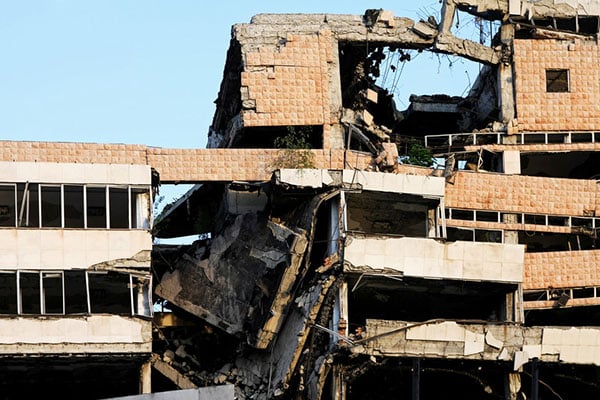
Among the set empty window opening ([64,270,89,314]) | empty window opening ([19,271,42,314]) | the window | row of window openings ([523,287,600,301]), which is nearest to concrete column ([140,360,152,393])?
empty window opening ([64,270,89,314])

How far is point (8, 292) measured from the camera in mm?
31828

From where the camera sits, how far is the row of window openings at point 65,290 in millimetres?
31578

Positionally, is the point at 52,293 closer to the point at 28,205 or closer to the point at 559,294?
the point at 28,205

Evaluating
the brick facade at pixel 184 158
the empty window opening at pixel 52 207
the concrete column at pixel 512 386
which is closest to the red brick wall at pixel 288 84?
the brick facade at pixel 184 158

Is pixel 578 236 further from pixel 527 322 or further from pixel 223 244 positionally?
pixel 223 244

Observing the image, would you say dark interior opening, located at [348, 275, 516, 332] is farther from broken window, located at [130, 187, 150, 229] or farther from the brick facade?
broken window, located at [130, 187, 150, 229]

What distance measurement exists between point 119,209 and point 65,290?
219 centimetres

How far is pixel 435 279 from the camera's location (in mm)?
32781

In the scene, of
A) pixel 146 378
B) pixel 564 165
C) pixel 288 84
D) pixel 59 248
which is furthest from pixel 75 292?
pixel 564 165

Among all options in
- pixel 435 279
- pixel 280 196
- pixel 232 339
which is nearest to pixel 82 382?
pixel 232 339

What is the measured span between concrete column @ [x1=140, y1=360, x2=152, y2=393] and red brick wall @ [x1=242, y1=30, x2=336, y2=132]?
6818 mm

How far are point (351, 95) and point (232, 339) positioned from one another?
770 cm

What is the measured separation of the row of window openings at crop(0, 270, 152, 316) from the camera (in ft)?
104

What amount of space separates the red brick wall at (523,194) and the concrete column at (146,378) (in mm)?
8253
